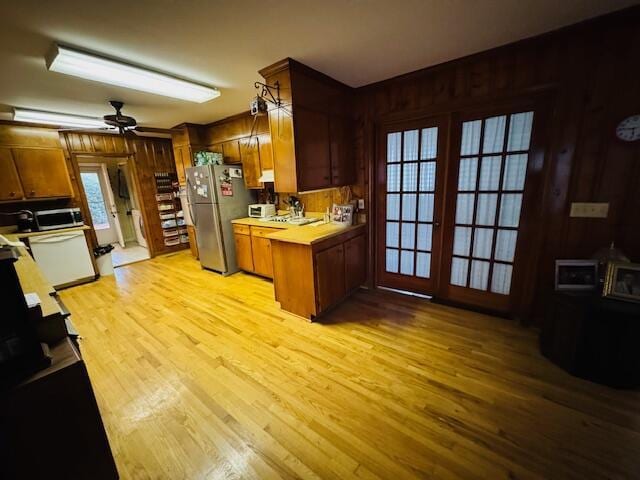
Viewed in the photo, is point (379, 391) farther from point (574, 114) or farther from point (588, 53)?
point (588, 53)

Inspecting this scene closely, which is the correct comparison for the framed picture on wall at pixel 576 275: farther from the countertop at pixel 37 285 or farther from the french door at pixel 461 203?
the countertop at pixel 37 285

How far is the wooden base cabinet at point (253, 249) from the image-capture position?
12.3 feet

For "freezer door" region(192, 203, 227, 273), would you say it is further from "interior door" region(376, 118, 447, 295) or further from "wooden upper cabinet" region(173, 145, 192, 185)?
"interior door" region(376, 118, 447, 295)

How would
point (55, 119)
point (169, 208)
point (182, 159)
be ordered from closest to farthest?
point (55, 119)
point (182, 159)
point (169, 208)

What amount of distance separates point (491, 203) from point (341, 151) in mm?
1710

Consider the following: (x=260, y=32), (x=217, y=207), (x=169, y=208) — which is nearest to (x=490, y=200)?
(x=260, y=32)

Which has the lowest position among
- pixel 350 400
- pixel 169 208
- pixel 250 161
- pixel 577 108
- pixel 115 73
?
pixel 350 400

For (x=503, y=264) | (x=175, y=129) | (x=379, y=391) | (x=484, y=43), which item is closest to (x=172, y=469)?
(x=379, y=391)

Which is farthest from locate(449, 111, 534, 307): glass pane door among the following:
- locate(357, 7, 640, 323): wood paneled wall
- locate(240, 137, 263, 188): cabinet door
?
locate(240, 137, 263, 188): cabinet door

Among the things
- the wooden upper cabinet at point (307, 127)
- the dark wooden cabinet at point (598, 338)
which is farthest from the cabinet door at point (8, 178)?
the dark wooden cabinet at point (598, 338)

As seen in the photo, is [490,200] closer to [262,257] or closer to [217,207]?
[262,257]

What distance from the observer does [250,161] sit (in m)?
4.09

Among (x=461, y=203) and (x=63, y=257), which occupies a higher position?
(x=461, y=203)

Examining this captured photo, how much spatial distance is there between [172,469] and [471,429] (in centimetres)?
176
